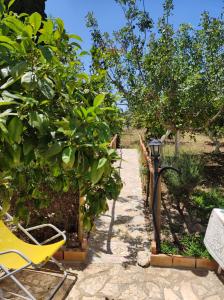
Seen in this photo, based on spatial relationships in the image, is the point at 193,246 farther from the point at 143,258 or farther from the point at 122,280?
the point at 122,280

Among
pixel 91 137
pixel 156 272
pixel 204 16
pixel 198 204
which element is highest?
pixel 204 16

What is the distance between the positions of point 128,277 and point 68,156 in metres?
3.46

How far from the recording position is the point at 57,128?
121 cm

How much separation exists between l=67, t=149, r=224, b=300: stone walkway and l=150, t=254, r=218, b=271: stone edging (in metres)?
0.11

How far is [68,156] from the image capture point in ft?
3.58

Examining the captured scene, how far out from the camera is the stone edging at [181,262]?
14.2 ft

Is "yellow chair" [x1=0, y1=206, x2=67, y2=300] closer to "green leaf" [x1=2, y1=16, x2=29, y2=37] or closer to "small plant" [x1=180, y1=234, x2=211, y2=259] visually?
"small plant" [x1=180, y1=234, x2=211, y2=259]

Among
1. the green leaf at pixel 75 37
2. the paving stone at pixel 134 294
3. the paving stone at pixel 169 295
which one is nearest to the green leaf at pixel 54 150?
the green leaf at pixel 75 37

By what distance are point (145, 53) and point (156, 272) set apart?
14.5 ft

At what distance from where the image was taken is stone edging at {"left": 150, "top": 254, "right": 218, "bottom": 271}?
4.32 metres

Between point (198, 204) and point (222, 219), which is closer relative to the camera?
point (222, 219)

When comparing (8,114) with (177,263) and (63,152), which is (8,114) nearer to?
(63,152)

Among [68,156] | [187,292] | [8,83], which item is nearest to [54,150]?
[68,156]

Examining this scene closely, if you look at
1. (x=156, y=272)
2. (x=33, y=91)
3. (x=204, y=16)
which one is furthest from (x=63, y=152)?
(x=204, y=16)
